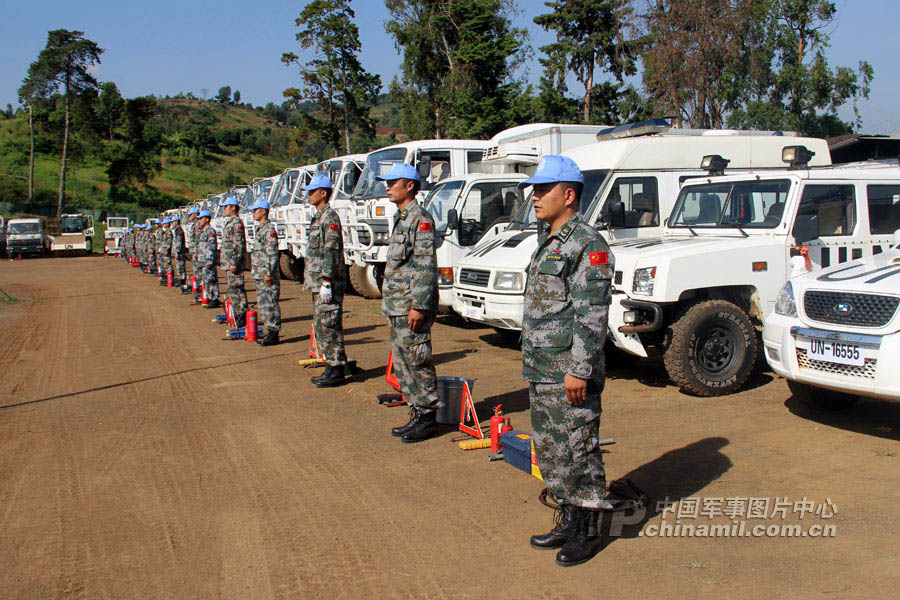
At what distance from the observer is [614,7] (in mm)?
31531

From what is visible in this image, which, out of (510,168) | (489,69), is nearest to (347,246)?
(510,168)

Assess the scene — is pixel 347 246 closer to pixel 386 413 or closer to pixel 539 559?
pixel 386 413

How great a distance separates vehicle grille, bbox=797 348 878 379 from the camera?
5176 millimetres

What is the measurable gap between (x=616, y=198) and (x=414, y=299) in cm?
383

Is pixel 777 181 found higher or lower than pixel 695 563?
higher

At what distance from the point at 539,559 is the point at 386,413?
3.29 m

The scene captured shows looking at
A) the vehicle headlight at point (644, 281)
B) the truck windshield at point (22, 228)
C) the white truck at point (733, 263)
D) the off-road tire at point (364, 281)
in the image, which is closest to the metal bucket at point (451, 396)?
the white truck at point (733, 263)

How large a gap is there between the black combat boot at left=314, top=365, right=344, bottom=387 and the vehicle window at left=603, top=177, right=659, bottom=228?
3.85 m

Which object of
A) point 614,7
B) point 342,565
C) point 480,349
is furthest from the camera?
point 614,7

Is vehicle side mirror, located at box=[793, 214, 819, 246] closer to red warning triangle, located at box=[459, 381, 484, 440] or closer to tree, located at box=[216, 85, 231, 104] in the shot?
red warning triangle, located at box=[459, 381, 484, 440]

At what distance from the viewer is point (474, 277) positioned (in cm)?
887

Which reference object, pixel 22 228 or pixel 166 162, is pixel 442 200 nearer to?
pixel 22 228

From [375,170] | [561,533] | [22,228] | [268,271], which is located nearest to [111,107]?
[22,228]

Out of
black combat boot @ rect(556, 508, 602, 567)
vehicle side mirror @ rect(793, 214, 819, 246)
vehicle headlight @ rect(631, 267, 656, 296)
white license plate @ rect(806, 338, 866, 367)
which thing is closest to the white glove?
vehicle headlight @ rect(631, 267, 656, 296)
